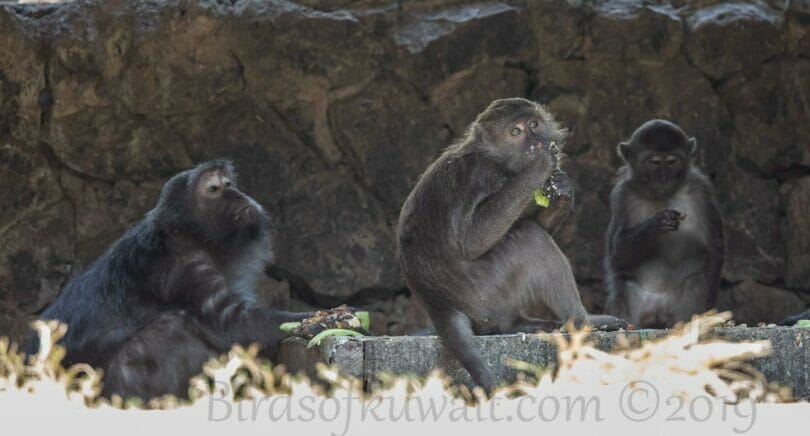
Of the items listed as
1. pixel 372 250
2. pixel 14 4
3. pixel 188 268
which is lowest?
pixel 372 250

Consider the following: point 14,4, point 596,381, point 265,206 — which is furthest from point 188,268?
point 596,381

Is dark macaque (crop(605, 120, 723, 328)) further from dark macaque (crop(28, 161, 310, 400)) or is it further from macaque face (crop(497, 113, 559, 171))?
dark macaque (crop(28, 161, 310, 400))

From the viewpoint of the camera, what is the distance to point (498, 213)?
6.32 m

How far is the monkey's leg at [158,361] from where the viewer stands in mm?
7242

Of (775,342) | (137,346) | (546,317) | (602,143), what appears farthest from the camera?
(602,143)

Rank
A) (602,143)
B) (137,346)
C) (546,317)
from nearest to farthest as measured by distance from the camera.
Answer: (546,317) → (137,346) → (602,143)

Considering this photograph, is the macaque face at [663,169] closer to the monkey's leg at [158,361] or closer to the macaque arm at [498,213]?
the macaque arm at [498,213]

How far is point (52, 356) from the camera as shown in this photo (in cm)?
435

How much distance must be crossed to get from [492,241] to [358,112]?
4146 mm

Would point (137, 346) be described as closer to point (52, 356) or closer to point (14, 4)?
point (52, 356)

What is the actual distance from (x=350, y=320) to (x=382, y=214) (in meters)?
3.23

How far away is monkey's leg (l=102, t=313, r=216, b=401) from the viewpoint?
7.24 m

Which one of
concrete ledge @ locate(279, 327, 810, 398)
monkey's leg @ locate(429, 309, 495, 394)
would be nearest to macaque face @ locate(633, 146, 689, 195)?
concrete ledge @ locate(279, 327, 810, 398)

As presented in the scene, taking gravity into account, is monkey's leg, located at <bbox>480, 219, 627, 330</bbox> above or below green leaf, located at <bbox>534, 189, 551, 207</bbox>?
below
